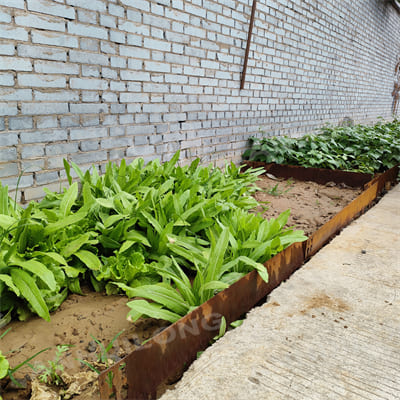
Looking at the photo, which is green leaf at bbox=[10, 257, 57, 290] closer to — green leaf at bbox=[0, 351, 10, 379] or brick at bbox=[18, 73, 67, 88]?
green leaf at bbox=[0, 351, 10, 379]

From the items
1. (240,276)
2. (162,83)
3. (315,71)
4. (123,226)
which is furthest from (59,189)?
(315,71)

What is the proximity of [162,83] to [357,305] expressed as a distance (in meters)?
2.66

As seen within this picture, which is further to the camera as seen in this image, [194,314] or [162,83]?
[162,83]

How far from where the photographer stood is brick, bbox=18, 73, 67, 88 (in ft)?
8.02

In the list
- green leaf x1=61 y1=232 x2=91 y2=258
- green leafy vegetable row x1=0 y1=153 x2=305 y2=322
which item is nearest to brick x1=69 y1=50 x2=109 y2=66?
green leafy vegetable row x1=0 y1=153 x2=305 y2=322

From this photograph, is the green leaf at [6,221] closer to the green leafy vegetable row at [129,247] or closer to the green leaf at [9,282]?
the green leafy vegetable row at [129,247]

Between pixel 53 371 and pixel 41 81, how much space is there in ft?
Answer: 6.48

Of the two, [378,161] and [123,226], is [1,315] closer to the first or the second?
[123,226]

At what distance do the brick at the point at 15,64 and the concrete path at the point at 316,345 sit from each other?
210 centimetres

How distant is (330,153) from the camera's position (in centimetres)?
535

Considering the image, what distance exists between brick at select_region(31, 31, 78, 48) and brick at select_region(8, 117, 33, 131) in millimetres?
519

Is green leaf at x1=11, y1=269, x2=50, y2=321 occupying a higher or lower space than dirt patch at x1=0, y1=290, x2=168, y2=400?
higher

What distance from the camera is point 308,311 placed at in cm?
170

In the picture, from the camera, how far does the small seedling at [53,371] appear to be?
1287 millimetres
